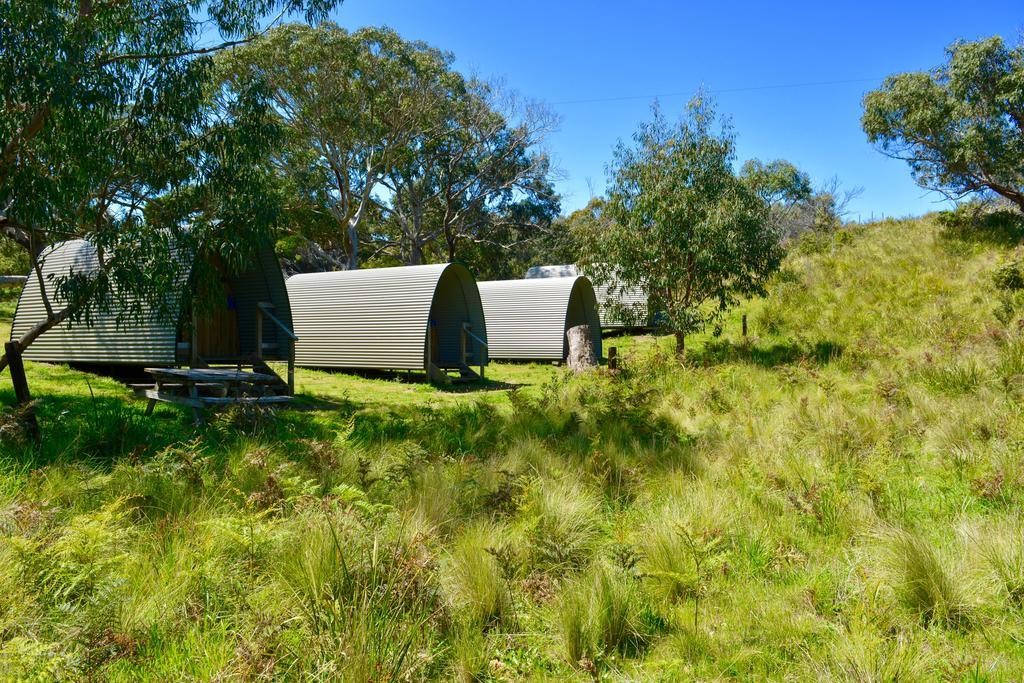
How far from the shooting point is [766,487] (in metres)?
5.62

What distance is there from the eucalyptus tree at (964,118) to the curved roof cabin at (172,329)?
826 inches

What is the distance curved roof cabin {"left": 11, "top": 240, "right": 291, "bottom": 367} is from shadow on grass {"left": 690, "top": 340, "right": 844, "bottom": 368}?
996 centimetres

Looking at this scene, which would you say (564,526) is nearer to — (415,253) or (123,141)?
(123,141)

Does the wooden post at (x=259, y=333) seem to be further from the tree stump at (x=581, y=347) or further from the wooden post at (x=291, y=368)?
the tree stump at (x=581, y=347)

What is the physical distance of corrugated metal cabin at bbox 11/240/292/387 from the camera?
13.7m

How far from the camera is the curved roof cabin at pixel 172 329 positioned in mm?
13656

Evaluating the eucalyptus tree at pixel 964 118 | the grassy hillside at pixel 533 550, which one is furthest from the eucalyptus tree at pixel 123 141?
the eucalyptus tree at pixel 964 118

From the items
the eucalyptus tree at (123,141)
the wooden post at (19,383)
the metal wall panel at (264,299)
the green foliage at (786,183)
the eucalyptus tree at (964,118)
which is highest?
the green foliage at (786,183)

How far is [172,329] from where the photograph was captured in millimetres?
13625

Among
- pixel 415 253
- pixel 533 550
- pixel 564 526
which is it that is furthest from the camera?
pixel 415 253

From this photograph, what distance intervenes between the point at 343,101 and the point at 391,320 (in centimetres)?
1773

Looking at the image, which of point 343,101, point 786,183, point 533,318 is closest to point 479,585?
point 533,318

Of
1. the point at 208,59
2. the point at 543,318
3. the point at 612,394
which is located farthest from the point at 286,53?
the point at 612,394

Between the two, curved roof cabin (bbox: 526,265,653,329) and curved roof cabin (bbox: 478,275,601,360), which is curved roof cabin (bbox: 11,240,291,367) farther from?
curved roof cabin (bbox: 478,275,601,360)
